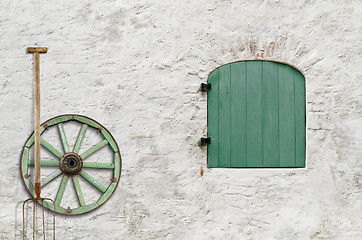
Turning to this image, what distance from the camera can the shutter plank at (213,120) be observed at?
4.84m

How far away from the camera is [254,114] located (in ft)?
16.0

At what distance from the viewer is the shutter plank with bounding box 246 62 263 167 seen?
487 centimetres

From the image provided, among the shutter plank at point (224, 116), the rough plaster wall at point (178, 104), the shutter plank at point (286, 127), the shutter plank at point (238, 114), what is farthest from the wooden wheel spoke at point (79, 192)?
the shutter plank at point (286, 127)

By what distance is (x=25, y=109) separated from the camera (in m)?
4.75

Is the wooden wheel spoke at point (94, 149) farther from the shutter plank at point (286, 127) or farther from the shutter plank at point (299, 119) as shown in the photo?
the shutter plank at point (299, 119)

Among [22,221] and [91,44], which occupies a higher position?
[91,44]

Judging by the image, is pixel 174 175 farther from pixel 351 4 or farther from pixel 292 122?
pixel 351 4

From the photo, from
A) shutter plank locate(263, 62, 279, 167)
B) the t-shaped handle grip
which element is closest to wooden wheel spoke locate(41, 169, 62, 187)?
the t-shaped handle grip

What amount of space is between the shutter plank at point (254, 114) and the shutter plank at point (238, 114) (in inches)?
1.9

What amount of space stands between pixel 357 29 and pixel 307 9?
52cm

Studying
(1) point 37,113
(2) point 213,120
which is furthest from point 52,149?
(2) point 213,120

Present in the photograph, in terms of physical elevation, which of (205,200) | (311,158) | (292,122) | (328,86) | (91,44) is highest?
(91,44)

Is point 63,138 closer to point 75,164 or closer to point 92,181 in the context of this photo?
point 75,164

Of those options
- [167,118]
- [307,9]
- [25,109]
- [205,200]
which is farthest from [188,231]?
[307,9]
